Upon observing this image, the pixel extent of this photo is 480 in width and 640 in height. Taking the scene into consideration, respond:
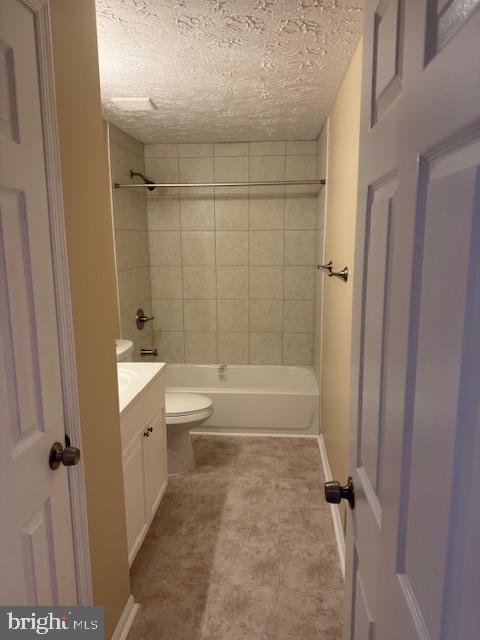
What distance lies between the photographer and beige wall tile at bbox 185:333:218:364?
4047 millimetres

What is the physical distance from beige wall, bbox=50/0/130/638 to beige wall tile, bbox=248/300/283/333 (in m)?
2.47

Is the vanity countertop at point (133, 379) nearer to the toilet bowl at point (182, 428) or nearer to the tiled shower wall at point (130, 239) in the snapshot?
the toilet bowl at point (182, 428)

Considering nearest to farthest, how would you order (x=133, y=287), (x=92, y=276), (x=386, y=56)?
(x=386, y=56)
(x=92, y=276)
(x=133, y=287)

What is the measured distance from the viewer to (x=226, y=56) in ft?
6.12

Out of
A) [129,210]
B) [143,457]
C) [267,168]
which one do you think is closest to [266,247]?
[267,168]

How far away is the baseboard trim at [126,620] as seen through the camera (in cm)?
163

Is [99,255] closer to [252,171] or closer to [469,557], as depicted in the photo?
[469,557]

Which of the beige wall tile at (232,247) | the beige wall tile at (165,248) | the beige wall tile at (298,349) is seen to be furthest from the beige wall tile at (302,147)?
the beige wall tile at (298,349)

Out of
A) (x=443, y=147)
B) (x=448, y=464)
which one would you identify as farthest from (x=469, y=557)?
(x=443, y=147)

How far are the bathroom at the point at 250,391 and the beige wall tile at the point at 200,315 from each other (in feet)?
1.58

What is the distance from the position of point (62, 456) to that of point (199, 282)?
2917 millimetres

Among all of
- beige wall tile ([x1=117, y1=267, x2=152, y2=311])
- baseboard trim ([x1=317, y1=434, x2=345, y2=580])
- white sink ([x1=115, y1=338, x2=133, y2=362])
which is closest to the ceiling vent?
beige wall tile ([x1=117, y1=267, x2=152, y2=311])

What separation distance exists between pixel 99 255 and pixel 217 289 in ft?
8.45

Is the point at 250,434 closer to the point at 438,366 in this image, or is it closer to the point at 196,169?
the point at 196,169
